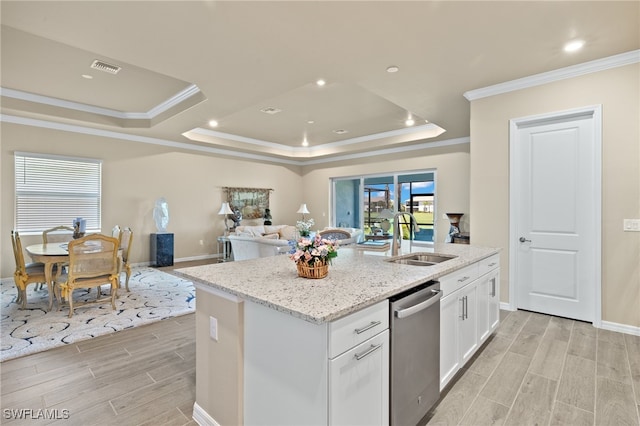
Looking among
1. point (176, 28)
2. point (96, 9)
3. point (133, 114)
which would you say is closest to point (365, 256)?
point (176, 28)

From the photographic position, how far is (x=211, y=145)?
7430mm

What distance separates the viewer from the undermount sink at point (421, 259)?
8.37 ft

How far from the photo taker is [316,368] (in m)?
1.26

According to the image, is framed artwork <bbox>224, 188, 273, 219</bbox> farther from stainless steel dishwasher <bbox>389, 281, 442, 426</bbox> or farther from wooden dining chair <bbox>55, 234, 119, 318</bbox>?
stainless steel dishwasher <bbox>389, 281, 442, 426</bbox>

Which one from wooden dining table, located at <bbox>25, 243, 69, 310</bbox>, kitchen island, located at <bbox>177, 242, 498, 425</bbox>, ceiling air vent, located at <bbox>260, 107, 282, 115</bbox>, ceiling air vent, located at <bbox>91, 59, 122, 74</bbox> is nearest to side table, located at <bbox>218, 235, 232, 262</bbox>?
ceiling air vent, located at <bbox>260, 107, 282, 115</bbox>

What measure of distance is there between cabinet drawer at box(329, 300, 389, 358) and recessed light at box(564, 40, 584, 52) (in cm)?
319

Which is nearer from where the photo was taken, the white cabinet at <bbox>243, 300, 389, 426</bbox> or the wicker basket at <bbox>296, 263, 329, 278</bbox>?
the white cabinet at <bbox>243, 300, 389, 426</bbox>

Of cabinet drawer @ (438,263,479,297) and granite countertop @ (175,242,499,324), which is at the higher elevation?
granite countertop @ (175,242,499,324)

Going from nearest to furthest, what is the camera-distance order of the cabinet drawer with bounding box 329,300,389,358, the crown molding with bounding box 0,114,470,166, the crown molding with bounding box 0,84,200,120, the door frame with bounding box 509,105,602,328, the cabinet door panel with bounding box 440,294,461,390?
1. the cabinet drawer with bounding box 329,300,389,358
2. the cabinet door panel with bounding box 440,294,461,390
3. the door frame with bounding box 509,105,602,328
4. the crown molding with bounding box 0,84,200,120
5. the crown molding with bounding box 0,114,470,166

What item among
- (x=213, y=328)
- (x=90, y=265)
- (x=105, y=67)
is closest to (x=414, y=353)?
(x=213, y=328)

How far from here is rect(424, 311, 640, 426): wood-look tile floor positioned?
1.90 m

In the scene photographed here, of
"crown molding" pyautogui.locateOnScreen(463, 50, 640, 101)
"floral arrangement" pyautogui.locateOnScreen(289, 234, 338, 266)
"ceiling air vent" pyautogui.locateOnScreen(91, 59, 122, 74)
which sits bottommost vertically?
"floral arrangement" pyautogui.locateOnScreen(289, 234, 338, 266)

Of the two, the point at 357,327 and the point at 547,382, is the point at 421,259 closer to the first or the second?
the point at 547,382

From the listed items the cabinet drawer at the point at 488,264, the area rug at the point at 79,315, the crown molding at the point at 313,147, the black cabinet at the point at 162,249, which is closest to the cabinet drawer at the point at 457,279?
the cabinet drawer at the point at 488,264
